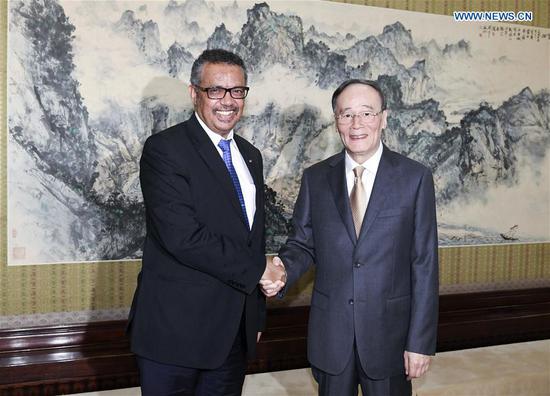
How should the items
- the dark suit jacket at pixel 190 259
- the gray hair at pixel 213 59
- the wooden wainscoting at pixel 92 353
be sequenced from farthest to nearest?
the wooden wainscoting at pixel 92 353 < the gray hair at pixel 213 59 < the dark suit jacket at pixel 190 259

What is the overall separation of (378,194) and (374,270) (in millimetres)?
279

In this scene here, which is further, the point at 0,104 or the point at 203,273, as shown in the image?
the point at 0,104

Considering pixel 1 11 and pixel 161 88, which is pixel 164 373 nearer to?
pixel 161 88

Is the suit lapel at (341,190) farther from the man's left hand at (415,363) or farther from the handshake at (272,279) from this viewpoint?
the man's left hand at (415,363)

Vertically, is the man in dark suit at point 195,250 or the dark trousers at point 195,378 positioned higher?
the man in dark suit at point 195,250

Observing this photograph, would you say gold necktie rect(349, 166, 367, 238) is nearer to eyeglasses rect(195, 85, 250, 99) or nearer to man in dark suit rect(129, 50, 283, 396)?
man in dark suit rect(129, 50, 283, 396)

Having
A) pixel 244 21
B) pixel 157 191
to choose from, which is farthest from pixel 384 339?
pixel 244 21

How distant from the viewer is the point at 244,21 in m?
4.08

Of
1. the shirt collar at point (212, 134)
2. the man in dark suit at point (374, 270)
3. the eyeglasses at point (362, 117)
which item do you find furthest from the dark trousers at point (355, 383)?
the shirt collar at point (212, 134)

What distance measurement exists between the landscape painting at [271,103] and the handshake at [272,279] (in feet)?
5.67

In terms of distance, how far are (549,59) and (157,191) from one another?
4231mm

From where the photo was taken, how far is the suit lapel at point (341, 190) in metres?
2.27

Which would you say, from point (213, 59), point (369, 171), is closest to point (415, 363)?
point (369, 171)

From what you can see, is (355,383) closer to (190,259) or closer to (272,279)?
(272,279)
